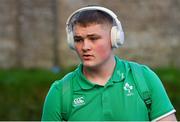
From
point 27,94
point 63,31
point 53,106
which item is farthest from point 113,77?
point 63,31

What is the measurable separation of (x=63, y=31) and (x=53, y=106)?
789 cm

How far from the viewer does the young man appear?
4.02 meters

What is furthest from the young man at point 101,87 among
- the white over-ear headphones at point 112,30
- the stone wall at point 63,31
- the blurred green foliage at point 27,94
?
the stone wall at point 63,31

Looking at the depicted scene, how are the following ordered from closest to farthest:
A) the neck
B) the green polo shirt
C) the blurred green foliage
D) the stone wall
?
the green polo shirt, the neck, the blurred green foliage, the stone wall

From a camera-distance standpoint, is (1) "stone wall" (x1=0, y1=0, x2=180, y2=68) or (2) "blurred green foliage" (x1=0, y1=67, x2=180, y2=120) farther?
(1) "stone wall" (x1=0, y1=0, x2=180, y2=68)

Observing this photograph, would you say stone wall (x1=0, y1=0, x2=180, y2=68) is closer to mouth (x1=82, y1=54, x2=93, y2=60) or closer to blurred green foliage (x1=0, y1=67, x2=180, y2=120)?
blurred green foliage (x1=0, y1=67, x2=180, y2=120)

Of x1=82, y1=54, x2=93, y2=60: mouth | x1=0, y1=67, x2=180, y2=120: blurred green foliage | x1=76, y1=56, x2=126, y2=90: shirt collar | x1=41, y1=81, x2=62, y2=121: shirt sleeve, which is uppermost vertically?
x1=82, y1=54, x2=93, y2=60: mouth

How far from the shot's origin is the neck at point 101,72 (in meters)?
4.11

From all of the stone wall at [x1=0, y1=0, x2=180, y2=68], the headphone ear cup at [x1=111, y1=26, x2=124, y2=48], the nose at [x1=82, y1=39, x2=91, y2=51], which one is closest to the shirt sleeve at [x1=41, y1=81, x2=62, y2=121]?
the nose at [x1=82, y1=39, x2=91, y2=51]

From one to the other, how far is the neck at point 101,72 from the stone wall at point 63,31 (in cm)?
767

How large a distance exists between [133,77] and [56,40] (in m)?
7.84

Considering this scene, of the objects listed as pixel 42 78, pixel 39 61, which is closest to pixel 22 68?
pixel 39 61

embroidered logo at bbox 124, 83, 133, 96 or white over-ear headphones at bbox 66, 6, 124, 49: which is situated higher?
white over-ear headphones at bbox 66, 6, 124, 49

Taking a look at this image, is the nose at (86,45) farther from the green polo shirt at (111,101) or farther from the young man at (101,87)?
the green polo shirt at (111,101)
